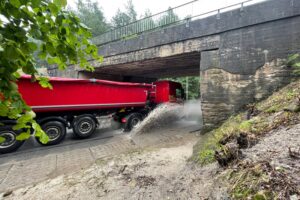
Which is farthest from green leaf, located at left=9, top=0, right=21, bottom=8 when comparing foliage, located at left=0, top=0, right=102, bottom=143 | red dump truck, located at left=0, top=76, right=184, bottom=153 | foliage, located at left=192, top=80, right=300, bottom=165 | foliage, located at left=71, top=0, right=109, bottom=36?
foliage, located at left=71, top=0, right=109, bottom=36

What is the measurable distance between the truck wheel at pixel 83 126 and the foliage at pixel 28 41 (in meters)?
5.52

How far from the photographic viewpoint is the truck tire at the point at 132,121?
7.58 metres

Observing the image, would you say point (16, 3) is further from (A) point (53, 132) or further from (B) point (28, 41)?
(A) point (53, 132)

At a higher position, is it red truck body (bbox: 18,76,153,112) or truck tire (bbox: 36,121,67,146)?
red truck body (bbox: 18,76,153,112)

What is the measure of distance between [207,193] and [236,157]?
62 centimetres

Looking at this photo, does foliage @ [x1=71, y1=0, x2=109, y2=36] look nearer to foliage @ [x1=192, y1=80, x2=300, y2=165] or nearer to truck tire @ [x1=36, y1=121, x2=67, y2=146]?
truck tire @ [x1=36, y1=121, x2=67, y2=146]

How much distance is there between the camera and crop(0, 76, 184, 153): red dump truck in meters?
5.14

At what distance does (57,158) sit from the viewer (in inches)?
177

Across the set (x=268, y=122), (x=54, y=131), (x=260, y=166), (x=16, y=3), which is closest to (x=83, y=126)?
(x=54, y=131)

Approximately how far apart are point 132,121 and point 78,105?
2.43 m

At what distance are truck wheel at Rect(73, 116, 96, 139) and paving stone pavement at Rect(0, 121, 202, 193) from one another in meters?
0.38

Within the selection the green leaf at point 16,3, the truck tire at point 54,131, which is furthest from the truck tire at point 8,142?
the green leaf at point 16,3

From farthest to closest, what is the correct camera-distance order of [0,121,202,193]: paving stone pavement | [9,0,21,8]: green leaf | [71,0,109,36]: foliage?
[71,0,109,36]: foliage
[0,121,202,193]: paving stone pavement
[9,0,21,8]: green leaf

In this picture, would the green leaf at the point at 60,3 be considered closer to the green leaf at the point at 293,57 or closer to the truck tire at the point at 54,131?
the green leaf at the point at 293,57
